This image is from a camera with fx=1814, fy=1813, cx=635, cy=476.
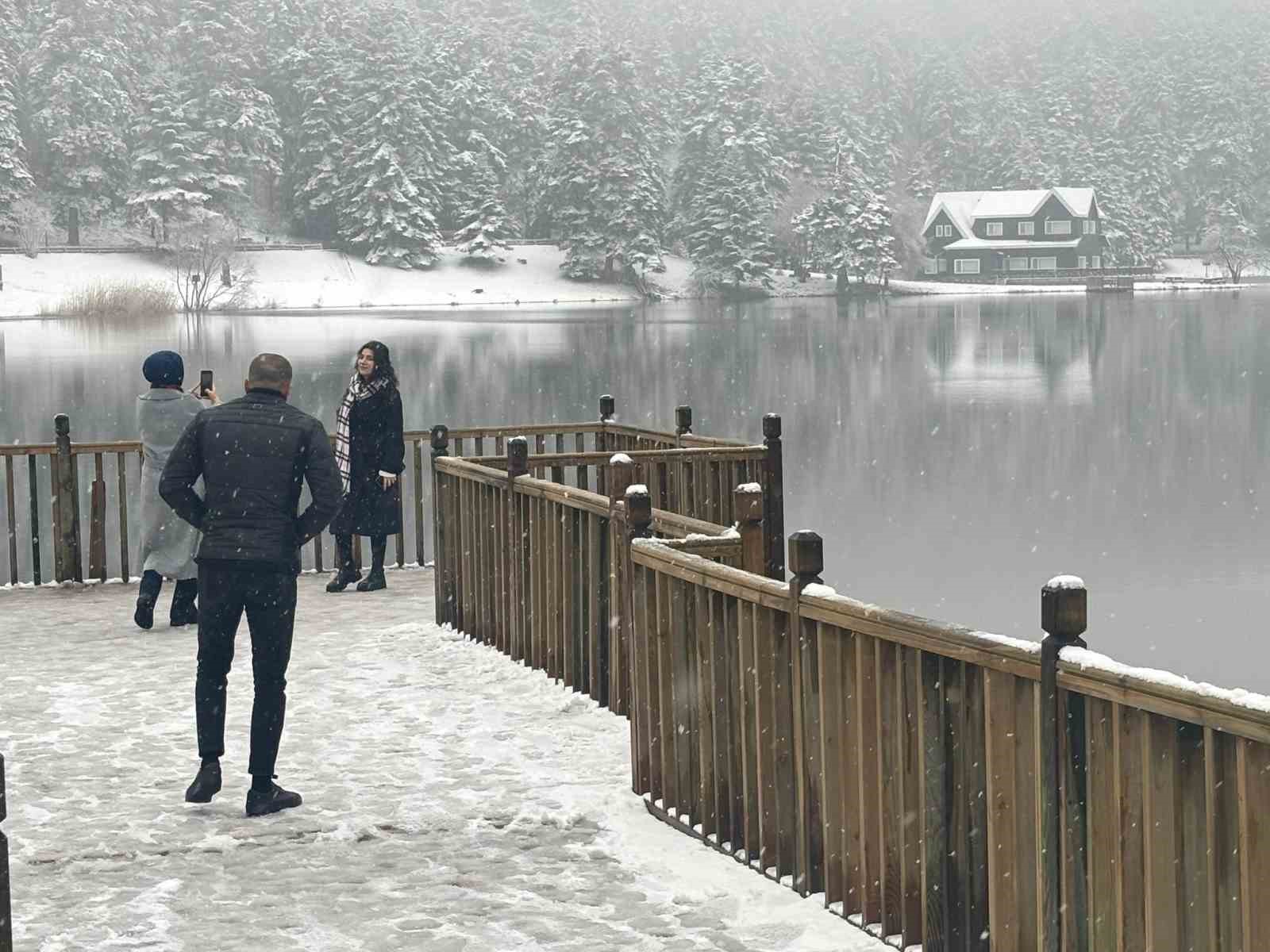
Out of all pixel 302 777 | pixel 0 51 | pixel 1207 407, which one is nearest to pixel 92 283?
pixel 0 51

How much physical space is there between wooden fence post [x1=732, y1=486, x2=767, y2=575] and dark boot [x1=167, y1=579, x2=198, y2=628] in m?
5.94

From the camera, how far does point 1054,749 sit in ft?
16.0

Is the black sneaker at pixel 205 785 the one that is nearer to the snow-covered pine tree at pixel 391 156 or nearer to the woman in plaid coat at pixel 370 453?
the woman in plaid coat at pixel 370 453

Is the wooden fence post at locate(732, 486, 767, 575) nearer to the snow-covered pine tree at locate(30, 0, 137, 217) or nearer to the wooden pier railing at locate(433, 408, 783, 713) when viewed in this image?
the wooden pier railing at locate(433, 408, 783, 713)

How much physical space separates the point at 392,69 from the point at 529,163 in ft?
39.7

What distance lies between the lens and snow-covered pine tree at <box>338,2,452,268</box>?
107 meters

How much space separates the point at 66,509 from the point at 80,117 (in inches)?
3944

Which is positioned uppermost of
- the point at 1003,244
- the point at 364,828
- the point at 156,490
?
the point at 1003,244

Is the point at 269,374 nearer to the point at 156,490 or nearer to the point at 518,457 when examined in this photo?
the point at 518,457

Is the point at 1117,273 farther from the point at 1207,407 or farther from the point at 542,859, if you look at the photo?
the point at 542,859

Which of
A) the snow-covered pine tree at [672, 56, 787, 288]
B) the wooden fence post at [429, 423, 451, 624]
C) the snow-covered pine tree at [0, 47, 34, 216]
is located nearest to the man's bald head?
the wooden fence post at [429, 423, 451, 624]

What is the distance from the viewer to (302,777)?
8242mm

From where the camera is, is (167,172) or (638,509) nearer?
(638,509)

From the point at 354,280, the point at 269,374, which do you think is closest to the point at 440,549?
the point at 269,374
